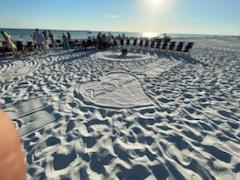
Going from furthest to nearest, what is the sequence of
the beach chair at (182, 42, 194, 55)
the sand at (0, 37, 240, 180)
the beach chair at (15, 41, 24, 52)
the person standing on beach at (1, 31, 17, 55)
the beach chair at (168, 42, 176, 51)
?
1. the beach chair at (168, 42, 176, 51)
2. the beach chair at (182, 42, 194, 55)
3. the beach chair at (15, 41, 24, 52)
4. the person standing on beach at (1, 31, 17, 55)
5. the sand at (0, 37, 240, 180)

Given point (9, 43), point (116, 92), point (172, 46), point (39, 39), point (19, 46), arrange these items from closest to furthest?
point (116, 92), point (9, 43), point (39, 39), point (19, 46), point (172, 46)

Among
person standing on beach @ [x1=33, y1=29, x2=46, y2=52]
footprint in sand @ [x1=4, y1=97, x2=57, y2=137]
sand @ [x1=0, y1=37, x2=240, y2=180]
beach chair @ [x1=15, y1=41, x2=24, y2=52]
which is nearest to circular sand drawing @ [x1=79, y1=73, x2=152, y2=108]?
sand @ [x1=0, y1=37, x2=240, y2=180]

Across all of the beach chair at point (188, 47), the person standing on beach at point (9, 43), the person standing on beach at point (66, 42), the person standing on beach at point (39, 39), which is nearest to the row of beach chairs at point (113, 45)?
the beach chair at point (188, 47)

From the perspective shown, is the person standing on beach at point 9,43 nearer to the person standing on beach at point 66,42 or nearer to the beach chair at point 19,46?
the beach chair at point 19,46

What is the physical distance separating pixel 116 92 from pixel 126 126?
2.09 meters

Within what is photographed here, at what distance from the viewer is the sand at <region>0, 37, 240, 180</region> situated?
2598mm

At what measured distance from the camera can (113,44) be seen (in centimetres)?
1795

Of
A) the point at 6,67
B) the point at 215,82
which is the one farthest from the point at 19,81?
the point at 215,82

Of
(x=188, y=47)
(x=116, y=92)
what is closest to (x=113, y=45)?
(x=188, y=47)

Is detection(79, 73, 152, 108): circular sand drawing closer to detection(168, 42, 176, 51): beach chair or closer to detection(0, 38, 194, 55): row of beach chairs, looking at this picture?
detection(0, 38, 194, 55): row of beach chairs

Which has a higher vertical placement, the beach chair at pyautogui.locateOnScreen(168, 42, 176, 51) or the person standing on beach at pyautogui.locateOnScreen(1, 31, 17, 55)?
the person standing on beach at pyautogui.locateOnScreen(1, 31, 17, 55)

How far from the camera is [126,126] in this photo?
3650 mm

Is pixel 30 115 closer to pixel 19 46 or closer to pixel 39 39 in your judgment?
pixel 39 39

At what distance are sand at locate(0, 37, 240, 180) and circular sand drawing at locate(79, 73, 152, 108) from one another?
0.03 metres
